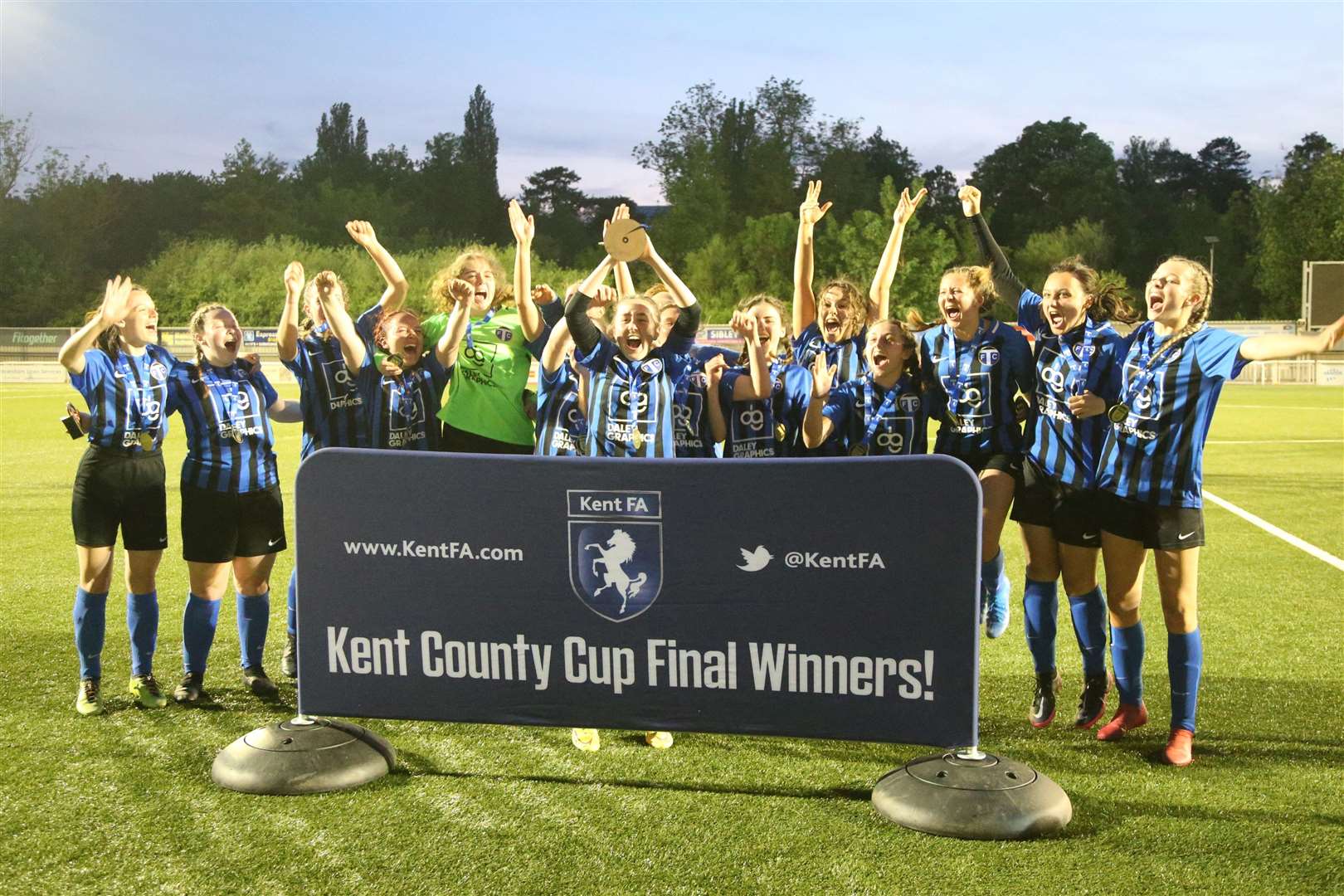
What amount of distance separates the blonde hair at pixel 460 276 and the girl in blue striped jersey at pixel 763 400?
3.93 ft

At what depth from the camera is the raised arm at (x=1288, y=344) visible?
13.4 ft

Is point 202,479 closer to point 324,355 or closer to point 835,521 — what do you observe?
point 324,355

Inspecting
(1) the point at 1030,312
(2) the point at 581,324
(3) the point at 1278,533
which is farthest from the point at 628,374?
(3) the point at 1278,533

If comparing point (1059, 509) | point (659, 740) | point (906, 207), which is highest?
point (906, 207)

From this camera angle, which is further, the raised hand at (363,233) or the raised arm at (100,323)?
the raised hand at (363,233)

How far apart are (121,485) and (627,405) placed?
7.33ft

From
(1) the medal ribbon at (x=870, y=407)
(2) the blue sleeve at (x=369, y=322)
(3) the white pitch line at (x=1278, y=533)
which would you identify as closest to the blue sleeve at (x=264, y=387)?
(2) the blue sleeve at (x=369, y=322)

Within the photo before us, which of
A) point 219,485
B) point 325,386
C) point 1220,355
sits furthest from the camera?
point 325,386

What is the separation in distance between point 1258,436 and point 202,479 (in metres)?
18.0

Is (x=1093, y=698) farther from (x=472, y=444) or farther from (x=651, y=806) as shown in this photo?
(x=472, y=444)

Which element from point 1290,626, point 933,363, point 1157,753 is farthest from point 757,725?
point 1290,626

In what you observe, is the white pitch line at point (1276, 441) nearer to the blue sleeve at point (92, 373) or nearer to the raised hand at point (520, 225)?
the raised hand at point (520, 225)

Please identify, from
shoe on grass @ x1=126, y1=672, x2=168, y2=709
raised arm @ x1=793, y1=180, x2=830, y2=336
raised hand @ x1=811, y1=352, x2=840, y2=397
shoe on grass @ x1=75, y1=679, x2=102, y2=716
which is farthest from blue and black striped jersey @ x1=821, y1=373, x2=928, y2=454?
shoe on grass @ x1=75, y1=679, x2=102, y2=716

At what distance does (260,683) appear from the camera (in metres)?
5.50
